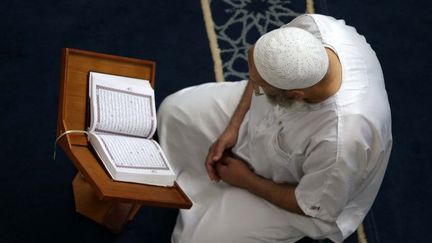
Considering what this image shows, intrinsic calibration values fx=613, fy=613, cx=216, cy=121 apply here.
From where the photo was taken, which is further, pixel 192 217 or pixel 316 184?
pixel 192 217

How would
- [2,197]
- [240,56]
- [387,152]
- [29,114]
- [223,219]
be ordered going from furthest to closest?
[240,56] → [29,114] → [2,197] → [223,219] → [387,152]

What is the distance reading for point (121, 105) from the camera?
5.10 ft

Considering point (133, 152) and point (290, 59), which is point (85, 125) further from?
point (290, 59)

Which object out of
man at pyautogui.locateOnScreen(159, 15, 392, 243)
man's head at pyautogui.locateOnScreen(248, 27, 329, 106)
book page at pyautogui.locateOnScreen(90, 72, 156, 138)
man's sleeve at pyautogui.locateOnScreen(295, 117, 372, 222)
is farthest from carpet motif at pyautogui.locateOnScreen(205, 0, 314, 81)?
man's head at pyautogui.locateOnScreen(248, 27, 329, 106)

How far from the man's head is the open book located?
0.39 m

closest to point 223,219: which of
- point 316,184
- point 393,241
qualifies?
point 316,184

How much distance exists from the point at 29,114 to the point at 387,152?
1.20 metres

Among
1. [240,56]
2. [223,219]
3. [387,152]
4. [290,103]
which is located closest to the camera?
[290,103]

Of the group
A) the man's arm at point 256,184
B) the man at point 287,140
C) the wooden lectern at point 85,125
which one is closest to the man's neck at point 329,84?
the man at point 287,140

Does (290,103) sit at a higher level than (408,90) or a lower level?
higher

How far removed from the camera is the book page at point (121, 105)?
4.96 ft

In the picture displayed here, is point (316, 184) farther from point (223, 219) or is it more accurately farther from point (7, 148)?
point (7, 148)

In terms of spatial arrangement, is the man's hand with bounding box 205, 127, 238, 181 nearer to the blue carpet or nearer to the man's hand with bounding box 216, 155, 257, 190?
the man's hand with bounding box 216, 155, 257, 190

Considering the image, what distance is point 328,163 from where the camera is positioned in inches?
53.9
